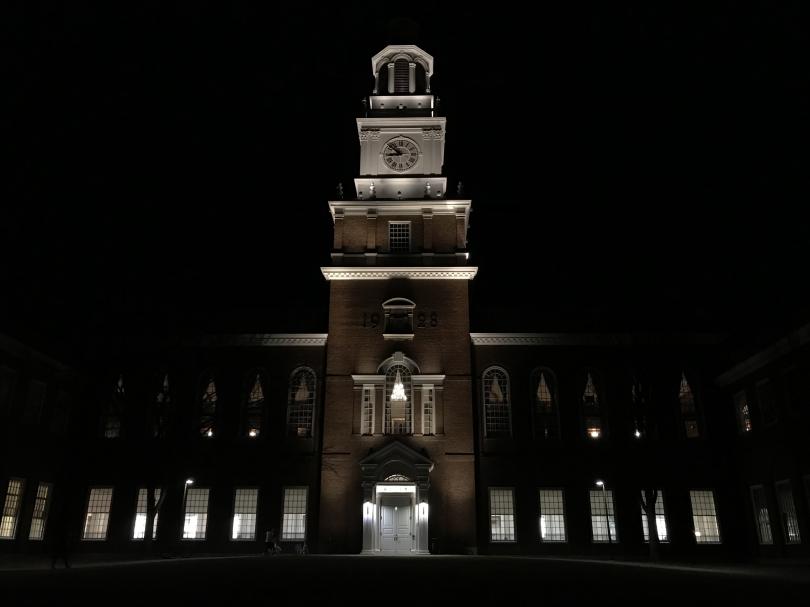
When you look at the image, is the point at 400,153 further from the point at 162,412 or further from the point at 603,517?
the point at 603,517

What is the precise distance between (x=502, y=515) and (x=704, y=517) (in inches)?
410

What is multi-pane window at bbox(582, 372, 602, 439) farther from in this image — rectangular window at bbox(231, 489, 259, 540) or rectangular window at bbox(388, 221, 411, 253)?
rectangular window at bbox(231, 489, 259, 540)

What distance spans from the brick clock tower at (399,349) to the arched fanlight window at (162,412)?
866 centimetres

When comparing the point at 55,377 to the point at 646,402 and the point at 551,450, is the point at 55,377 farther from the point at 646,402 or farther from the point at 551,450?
the point at 646,402

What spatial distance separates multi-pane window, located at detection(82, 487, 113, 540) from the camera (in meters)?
33.8

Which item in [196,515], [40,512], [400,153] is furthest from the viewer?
[400,153]

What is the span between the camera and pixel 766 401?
31.3 metres

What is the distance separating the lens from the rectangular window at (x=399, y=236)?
36531 millimetres

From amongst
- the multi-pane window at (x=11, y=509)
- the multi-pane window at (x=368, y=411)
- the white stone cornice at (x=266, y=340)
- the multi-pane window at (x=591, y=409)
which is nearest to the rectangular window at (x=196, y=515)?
the multi-pane window at (x=11, y=509)

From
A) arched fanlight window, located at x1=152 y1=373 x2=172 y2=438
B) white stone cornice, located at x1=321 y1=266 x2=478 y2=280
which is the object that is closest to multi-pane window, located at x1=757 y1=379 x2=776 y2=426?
white stone cornice, located at x1=321 y1=266 x2=478 y2=280

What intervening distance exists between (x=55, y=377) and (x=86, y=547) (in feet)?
29.2

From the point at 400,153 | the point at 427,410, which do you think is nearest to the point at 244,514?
the point at 427,410

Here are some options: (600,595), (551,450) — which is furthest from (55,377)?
(600,595)

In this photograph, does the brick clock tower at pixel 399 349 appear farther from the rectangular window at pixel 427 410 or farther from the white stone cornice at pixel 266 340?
the white stone cornice at pixel 266 340
